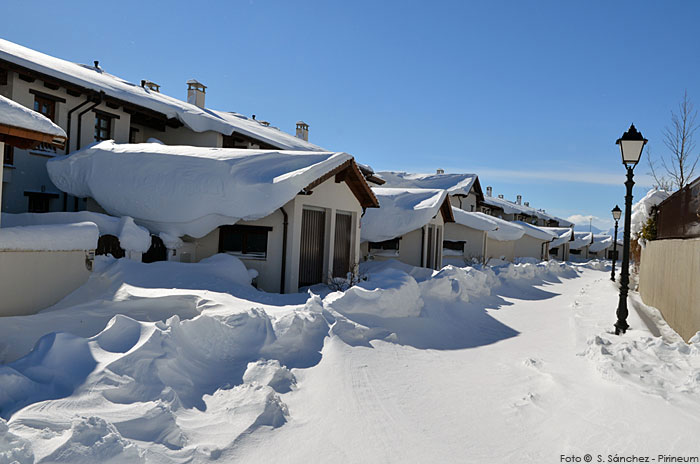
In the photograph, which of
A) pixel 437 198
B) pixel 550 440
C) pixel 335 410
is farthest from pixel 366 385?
A: pixel 437 198

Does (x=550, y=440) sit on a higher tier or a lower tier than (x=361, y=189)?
lower

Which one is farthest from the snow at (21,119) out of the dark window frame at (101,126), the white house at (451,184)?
the white house at (451,184)

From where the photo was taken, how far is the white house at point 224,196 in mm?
11359

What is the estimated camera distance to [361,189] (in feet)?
48.9

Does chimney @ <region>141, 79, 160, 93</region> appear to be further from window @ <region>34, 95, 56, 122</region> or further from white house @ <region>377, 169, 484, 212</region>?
white house @ <region>377, 169, 484, 212</region>

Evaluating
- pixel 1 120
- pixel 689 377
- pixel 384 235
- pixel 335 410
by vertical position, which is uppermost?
pixel 1 120

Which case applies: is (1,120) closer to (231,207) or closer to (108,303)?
(108,303)

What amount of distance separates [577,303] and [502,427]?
10.3 m

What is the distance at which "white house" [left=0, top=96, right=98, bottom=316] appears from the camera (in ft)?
21.8

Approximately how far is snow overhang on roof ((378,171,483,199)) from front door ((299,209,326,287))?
21.6 m

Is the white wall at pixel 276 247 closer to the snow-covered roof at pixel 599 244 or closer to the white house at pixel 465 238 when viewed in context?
the white house at pixel 465 238

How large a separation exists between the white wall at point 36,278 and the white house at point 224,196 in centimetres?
325

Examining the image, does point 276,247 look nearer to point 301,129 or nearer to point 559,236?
point 301,129

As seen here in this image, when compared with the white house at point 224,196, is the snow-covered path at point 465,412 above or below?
below
